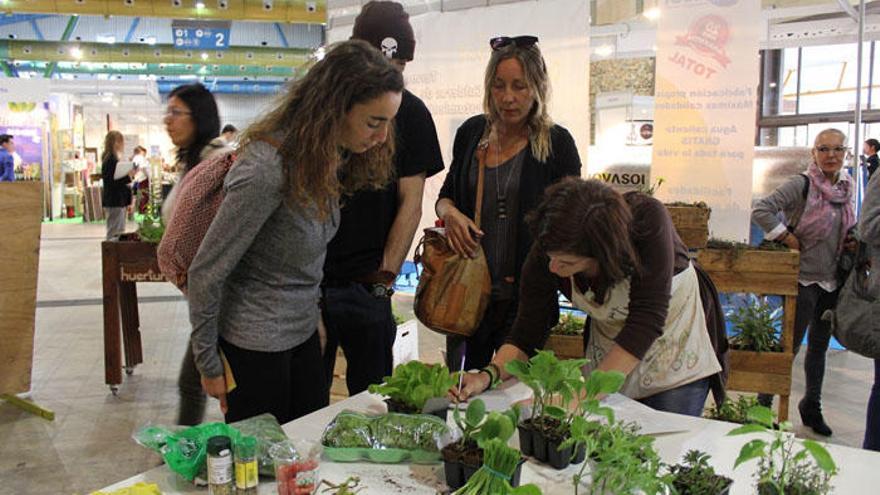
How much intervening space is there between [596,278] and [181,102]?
177cm

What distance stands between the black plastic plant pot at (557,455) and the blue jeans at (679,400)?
1.91 ft

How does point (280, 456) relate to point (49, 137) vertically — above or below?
below

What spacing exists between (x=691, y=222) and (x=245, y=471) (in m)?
2.79

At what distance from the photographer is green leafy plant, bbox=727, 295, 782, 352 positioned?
351cm

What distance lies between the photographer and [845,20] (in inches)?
265

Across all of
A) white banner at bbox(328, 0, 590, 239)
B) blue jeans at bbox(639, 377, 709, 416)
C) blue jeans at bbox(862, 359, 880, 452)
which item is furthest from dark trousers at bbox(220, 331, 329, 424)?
white banner at bbox(328, 0, 590, 239)

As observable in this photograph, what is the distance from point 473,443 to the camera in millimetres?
1293

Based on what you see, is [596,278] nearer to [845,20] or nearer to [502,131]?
[502,131]

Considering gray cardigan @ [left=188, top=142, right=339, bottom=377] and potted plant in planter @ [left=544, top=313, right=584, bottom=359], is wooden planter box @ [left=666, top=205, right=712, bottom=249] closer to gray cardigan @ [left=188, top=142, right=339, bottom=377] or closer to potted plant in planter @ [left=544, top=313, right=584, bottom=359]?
potted plant in planter @ [left=544, top=313, right=584, bottom=359]

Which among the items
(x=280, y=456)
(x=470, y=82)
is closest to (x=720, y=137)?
(x=470, y=82)

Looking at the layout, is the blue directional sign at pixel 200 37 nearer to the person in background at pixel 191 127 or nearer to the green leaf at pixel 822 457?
the person in background at pixel 191 127

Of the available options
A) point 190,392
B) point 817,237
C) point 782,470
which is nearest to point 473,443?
point 782,470

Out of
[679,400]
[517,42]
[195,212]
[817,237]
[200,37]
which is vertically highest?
[200,37]

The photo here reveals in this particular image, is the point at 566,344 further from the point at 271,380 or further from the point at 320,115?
the point at 320,115
